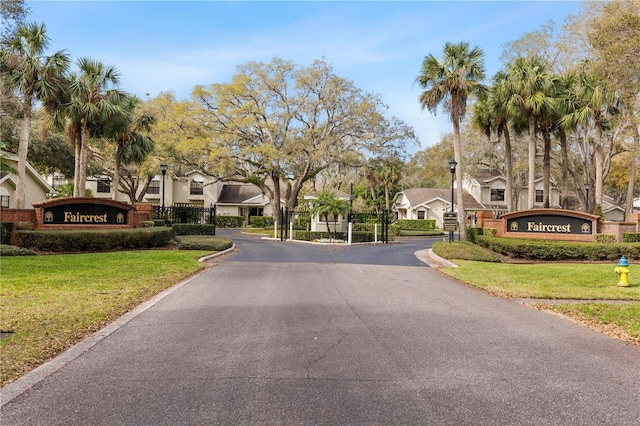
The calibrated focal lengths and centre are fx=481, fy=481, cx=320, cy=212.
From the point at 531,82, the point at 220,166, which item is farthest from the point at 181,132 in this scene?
the point at 531,82

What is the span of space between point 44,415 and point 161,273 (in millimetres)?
8996

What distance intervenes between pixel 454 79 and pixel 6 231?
2038 centimetres

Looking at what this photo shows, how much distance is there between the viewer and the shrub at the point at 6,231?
18.0m

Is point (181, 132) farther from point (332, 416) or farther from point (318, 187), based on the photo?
point (332, 416)

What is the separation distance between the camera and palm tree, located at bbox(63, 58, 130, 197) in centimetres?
2186

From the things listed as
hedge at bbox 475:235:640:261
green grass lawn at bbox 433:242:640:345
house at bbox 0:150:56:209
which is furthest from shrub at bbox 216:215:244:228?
→ hedge at bbox 475:235:640:261

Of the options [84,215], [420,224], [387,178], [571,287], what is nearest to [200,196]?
[387,178]

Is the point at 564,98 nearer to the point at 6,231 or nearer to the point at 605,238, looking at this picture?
the point at 605,238

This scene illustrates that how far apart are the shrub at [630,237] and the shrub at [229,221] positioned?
131ft

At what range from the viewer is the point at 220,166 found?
1449 inches

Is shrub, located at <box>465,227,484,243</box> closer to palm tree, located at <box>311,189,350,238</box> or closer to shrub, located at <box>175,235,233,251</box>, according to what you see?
palm tree, located at <box>311,189,350,238</box>

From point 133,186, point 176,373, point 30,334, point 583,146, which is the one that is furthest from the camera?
point 133,186

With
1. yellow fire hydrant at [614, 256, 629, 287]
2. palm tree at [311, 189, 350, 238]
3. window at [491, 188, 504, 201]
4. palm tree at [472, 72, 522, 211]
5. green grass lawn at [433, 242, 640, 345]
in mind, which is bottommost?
green grass lawn at [433, 242, 640, 345]

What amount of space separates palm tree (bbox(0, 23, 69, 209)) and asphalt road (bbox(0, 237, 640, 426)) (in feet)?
51.4
